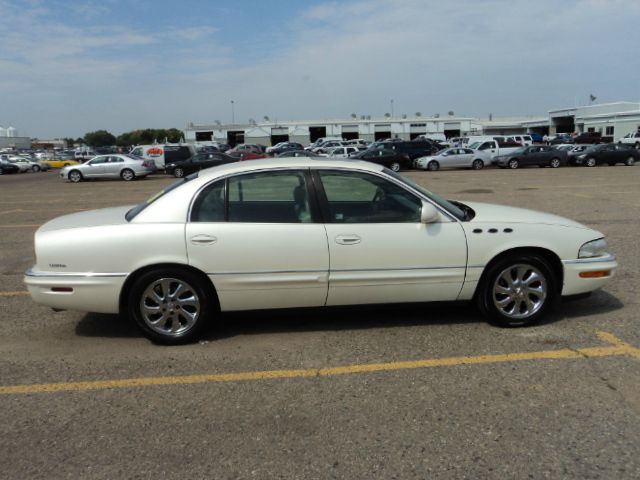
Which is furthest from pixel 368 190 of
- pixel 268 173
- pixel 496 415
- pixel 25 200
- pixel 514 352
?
pixel 25 200

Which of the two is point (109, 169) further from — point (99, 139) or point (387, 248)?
point (99, 139)

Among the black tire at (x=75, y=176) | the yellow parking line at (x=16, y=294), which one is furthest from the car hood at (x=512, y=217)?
the black tire at (x=75, y=176)

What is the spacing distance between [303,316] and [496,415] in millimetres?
2099

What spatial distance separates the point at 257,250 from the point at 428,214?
141cm

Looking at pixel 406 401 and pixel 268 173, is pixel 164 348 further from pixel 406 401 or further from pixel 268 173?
pixel 406 401

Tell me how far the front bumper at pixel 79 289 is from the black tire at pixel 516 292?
3001mm

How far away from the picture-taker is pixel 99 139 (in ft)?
493

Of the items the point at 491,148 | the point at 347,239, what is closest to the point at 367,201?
the point at 347,239

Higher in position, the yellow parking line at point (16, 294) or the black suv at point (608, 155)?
the black suv at point (608, 155)

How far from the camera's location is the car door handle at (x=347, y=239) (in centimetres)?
412

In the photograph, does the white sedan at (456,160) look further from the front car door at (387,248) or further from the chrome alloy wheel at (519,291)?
the front car door at (387,248)

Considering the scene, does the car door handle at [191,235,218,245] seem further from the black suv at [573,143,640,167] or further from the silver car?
the black suv at [573,143,640,167]

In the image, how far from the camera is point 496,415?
10.2ft

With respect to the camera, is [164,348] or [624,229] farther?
[624,229]
